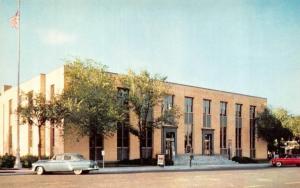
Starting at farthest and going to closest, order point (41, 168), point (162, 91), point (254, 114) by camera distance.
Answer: point (254, 114)
point (162, 91)
point (41, 168)

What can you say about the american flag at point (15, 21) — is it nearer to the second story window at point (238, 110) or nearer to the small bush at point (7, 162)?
the small bush at point (7, 162)

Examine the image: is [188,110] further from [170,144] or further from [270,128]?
[270,128]

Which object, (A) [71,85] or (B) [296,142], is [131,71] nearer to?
(A) [71,85]

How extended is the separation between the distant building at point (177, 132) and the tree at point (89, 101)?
7.42 feet

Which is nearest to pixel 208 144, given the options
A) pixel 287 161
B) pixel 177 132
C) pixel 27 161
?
pixel 177 132

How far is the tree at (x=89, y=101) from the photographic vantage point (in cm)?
3597

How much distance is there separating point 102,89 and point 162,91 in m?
6.48

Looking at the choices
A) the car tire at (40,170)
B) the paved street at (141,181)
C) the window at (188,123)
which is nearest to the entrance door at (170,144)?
the window at (188,123)

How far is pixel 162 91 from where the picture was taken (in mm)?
41594

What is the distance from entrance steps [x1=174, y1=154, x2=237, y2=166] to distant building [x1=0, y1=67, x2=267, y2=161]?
1.09 meters

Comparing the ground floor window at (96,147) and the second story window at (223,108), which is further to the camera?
the second story window at (223,108)

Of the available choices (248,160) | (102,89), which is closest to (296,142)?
(248,160)

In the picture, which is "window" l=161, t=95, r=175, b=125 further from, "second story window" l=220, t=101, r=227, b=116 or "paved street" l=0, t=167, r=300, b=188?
"paved street" l=0, t=167, r=300, b=188

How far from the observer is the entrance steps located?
47.2 meters
